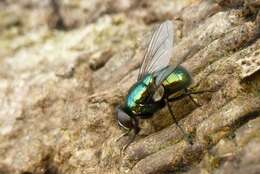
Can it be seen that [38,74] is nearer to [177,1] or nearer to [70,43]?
[70,43]

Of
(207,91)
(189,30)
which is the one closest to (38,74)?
(189,30)

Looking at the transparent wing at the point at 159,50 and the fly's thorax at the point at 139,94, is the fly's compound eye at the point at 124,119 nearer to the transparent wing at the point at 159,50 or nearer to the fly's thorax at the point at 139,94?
the fly's thorax at the point at 139,94

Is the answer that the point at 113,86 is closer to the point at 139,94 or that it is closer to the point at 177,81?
the point at 139,94

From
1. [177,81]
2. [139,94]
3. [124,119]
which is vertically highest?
[177,81]

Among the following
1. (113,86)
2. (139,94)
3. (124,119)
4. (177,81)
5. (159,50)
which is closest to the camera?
(177,81)

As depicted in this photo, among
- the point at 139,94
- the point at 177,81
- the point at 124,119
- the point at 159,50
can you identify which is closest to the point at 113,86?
the point at 159,50

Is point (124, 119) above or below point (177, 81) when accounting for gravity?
below

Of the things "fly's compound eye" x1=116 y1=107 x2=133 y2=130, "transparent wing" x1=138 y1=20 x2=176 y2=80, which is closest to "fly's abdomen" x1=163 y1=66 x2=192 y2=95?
"transparent wing" x1=138 y1=20 x2=176 y2=80
